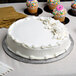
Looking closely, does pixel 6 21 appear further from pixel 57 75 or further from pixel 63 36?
pixel 57 75

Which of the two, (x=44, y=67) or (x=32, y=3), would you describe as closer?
(x=44, y=67)

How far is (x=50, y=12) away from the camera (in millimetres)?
1833

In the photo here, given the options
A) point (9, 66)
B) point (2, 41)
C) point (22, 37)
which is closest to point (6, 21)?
point (2, 41)

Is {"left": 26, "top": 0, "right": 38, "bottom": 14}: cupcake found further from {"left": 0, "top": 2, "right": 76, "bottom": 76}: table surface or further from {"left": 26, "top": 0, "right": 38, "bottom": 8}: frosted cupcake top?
{"left": 0, "top": 2, "right": 76, "bottom": 76}: table surface

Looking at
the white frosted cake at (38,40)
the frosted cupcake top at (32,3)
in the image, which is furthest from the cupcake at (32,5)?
the white frosted cake at (38,40)

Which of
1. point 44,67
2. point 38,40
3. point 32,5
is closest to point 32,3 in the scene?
point 32,5

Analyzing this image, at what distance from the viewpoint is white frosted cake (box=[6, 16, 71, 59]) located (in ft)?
3.93

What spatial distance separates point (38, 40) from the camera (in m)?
1.22

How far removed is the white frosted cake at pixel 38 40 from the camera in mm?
1197

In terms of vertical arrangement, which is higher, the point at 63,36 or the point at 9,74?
the point at 63,36

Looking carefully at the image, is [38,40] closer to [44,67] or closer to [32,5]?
[44,67]

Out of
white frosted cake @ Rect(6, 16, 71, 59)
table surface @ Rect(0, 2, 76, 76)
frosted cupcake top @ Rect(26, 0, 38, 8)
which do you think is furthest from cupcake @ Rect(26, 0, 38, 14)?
table surface @ Rect(0, 2, 76, 76)

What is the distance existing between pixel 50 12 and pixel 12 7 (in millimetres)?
405

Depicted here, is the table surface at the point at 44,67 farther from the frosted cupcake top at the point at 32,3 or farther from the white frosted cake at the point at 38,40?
the frosted cupcake top at the point at 32,3
